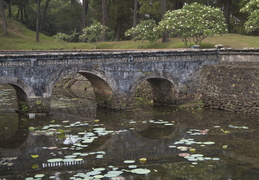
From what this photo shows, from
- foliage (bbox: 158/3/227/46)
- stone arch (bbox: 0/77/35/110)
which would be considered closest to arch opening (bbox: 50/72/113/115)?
stone arch (bbox: 0/77/35/110)

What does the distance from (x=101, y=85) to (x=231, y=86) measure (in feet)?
23.7

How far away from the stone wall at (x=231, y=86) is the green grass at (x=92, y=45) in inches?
230

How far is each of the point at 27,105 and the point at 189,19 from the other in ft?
42.4

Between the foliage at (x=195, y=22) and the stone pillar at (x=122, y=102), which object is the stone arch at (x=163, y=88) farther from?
the foliage at (x=195, y=22)

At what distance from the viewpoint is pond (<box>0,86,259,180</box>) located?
1250 cm

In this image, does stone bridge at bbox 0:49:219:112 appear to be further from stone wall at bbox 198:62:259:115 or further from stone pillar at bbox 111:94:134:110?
stone wall at bbox 198:62:259:115

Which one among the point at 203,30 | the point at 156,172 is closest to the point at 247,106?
the point at 203,30

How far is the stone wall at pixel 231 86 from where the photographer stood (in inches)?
848

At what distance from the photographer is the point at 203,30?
27188 mm

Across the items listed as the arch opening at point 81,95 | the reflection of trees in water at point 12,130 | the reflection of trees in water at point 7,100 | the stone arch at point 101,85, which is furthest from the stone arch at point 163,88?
the reflection of trees in water at point 7,100

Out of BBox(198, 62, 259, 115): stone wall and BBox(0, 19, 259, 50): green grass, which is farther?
BBox(0, 19, 259, 50): green grass

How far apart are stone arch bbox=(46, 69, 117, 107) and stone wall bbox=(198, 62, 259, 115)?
5.56 meters

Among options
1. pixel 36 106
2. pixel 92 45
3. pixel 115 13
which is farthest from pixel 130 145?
pixel 115 13

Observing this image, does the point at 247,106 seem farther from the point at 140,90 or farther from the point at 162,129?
the point at 140,90
